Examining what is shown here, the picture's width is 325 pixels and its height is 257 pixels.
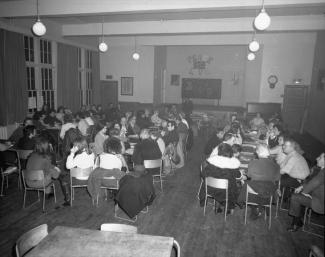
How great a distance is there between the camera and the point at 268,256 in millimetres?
3502

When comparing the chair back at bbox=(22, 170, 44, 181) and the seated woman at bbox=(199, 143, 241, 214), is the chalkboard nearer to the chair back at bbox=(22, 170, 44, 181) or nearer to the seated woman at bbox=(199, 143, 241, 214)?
the seated woman at bbox=(199, 143, 241, 214)

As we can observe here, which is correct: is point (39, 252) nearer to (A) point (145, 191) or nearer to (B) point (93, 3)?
(A) point (145, 191)

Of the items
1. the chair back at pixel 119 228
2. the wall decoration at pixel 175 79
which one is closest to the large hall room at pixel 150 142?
the chair back at pixel 119 228

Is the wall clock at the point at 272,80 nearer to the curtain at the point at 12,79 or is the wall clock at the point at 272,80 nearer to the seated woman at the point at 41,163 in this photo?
the curtain at the point at 12,79

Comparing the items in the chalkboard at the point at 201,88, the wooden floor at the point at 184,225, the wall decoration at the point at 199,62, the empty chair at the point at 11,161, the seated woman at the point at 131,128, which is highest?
the wall decoration at the point at 199,62

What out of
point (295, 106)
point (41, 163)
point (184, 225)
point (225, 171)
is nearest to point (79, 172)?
point (41, 163)

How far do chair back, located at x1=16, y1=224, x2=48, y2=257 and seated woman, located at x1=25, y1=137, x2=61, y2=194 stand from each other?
6.67ft

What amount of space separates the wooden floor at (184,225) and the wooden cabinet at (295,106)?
760 centimetres

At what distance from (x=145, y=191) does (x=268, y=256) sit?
1.75 metres

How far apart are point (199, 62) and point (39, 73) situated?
8.46m

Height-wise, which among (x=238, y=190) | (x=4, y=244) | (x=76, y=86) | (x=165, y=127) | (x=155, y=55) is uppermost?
(x=155, y=55)

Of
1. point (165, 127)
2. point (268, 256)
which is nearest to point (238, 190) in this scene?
point (268, 256)

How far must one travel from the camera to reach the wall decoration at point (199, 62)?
49.1 feet

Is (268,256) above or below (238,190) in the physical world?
below
